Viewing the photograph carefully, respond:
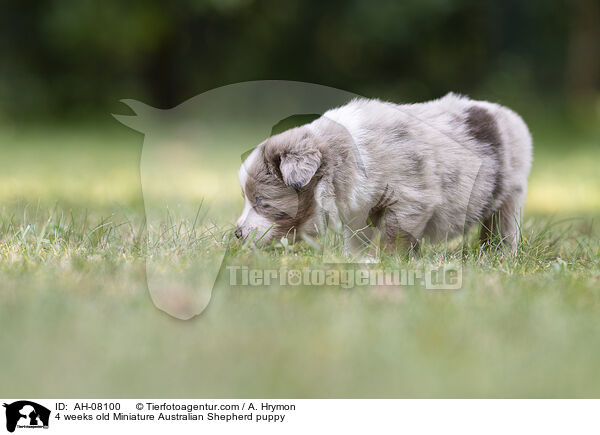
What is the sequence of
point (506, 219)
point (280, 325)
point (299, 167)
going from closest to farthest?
point (280, 325) → point (299, 167) → point (506, 219)

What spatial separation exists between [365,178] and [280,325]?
4.53 ft

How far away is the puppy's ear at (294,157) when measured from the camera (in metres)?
3.79

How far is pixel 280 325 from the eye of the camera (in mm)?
2793

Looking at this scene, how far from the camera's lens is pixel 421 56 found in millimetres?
16531

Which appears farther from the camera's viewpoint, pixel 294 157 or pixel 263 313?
pixel 294 157

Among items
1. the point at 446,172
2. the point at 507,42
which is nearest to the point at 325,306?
the point at 446,172

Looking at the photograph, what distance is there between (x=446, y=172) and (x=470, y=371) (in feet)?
6.19

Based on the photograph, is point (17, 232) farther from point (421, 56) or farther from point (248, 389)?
point (421, 56)
